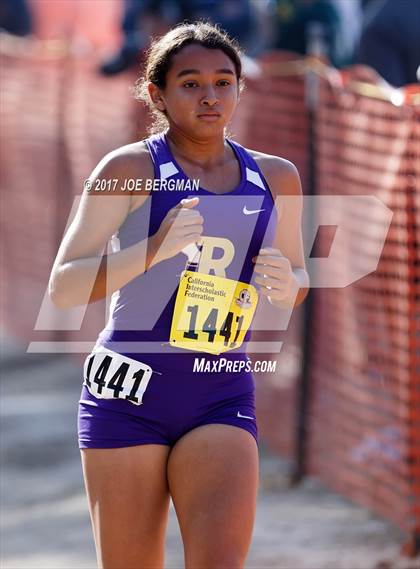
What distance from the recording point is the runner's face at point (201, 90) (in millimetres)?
3953

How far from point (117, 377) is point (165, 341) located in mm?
176

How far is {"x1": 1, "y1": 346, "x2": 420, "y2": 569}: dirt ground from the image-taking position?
19.3 ft

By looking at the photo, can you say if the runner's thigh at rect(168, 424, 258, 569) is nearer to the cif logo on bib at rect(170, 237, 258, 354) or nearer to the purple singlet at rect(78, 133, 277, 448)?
the purple singlet at rect(78, 133, 277, 448)

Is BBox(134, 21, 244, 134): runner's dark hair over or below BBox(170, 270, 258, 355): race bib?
over

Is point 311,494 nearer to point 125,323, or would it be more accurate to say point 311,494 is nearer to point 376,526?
point 376,526

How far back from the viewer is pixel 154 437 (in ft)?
12.8

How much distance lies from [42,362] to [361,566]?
484 cm

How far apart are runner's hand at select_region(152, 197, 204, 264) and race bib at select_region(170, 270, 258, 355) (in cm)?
20

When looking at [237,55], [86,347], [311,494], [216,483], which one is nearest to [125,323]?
[216,483]

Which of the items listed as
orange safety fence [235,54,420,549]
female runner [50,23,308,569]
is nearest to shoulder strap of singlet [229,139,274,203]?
female runner [50,23,308,569]

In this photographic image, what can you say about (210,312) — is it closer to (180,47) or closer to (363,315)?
(180,47)

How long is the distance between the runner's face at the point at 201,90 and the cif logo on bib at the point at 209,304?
355mm

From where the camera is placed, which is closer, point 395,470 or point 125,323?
point 125,323

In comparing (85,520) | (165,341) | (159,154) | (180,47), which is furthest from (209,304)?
(85,520)
